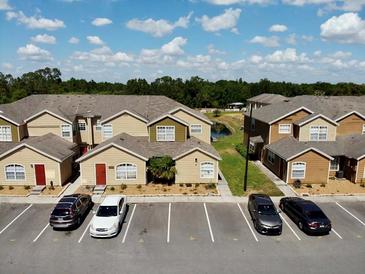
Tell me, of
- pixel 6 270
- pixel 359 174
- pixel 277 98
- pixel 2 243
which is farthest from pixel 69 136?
pixel 277 98

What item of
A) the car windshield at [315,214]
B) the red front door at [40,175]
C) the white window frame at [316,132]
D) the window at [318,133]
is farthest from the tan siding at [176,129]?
the car windshield at [315,214]

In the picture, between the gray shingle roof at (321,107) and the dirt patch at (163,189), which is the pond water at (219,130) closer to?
the gray shingle roof at (321,107)

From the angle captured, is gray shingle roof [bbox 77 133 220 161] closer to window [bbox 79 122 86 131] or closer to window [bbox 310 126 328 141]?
window [bbox 79 122 86 131]

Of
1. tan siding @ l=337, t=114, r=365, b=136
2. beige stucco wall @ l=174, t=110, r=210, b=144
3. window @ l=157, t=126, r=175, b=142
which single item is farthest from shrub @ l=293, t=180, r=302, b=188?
window @ l=157, t=126, r=175, b=142

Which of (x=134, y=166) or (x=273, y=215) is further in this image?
(x=134, y=166)

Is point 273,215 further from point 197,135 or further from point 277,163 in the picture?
point 197,135

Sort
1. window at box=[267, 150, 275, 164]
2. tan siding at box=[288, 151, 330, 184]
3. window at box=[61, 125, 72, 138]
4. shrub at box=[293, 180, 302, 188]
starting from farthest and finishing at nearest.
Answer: window at box=[61, 125, 72, 138] < window at box=[267, 150, 275, 164] < tan siding at box=[288, 151, 330, 184] < shrub at box=[293, 180, 302, 188]
